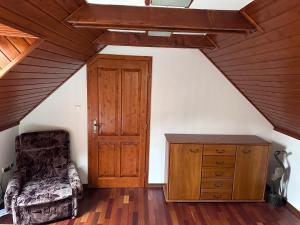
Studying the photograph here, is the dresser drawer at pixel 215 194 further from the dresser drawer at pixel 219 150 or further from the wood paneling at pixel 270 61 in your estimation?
the wood paneling at pixel 270 61

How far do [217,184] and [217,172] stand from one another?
18 centimetres

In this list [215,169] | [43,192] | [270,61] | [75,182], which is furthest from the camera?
[215,169]

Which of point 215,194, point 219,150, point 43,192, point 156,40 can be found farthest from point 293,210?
point 43,192

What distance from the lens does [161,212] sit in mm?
3135

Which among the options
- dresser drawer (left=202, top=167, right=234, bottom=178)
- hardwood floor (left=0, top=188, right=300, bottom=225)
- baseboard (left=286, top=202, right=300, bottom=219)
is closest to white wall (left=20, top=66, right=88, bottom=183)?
hardwood floor (left=0, top=188, right=300, bottom=225)

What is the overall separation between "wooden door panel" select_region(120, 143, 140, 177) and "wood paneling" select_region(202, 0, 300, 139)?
5.89 ft

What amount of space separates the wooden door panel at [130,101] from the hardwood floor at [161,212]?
997 mm

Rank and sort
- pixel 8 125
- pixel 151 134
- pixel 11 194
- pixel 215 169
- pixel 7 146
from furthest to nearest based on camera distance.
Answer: pixel 151 134 → pixel 215 169 → pixel 7 146 → pixel 8 125 → pixel 11 194

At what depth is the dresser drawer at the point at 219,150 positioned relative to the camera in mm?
3275

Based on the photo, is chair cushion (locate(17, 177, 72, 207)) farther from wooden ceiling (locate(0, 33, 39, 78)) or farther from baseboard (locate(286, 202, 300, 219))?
baseboard (locate(286, 202, 300, 219))

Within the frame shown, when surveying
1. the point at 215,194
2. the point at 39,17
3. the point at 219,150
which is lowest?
the point at 215,194

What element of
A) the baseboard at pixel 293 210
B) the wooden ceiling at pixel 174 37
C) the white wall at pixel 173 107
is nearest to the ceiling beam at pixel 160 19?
the wooden ceiling at pixel 174 37

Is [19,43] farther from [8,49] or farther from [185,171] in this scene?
[185,171]

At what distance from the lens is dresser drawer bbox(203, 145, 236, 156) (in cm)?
328
